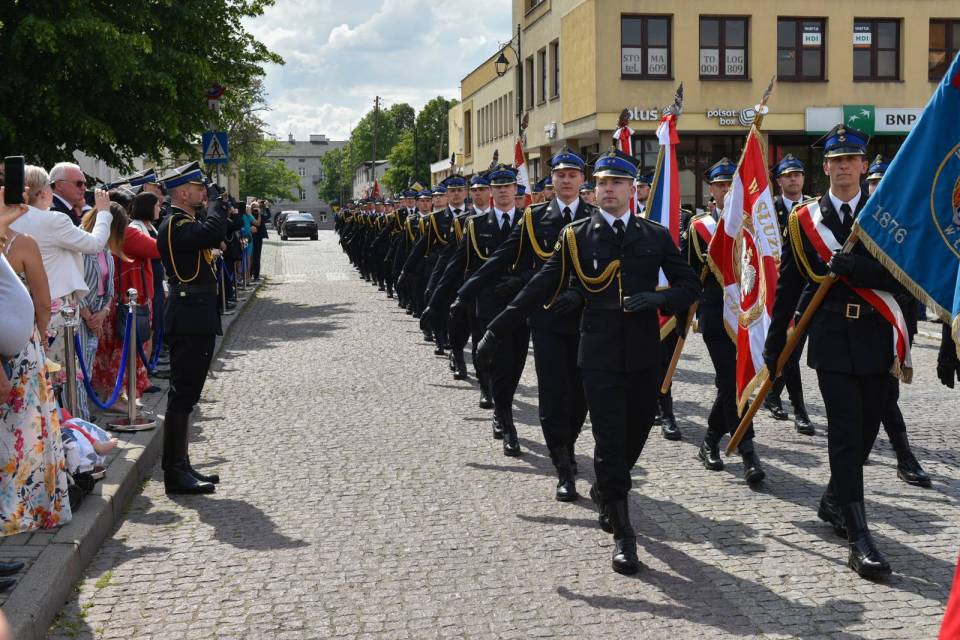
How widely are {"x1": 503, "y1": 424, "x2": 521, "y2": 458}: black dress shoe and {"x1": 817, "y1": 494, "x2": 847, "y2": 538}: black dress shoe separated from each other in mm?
2569

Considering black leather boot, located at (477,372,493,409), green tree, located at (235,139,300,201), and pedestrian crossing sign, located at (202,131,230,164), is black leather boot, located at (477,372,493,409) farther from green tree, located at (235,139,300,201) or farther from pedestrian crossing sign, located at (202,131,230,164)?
green tree, located at (235,139,300,201)

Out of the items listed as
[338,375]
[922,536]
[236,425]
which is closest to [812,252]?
[922,536]

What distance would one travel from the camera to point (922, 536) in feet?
20.1

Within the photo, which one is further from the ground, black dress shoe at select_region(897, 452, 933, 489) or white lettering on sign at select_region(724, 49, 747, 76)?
white lettering on sign at select_region(724, 49, 747, 76)

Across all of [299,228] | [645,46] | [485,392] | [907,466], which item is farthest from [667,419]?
[299,228]

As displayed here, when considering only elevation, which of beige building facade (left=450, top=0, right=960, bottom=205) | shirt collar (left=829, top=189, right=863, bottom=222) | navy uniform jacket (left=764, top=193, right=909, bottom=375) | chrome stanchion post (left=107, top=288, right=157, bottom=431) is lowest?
chrome stanchion post (left=107, top=288, right=157, bottom=431)

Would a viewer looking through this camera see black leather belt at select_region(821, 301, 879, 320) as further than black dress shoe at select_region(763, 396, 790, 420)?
No

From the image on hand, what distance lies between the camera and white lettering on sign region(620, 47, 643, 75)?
37406mm

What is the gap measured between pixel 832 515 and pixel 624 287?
1652 mm

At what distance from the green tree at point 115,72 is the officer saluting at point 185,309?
11.2 meters

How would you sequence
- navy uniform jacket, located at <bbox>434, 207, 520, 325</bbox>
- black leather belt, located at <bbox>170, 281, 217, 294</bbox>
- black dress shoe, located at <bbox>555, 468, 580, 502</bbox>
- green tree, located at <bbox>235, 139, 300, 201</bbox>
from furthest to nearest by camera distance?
1. green tree, located at <bbox>235, 139, 300, 201</bbox>
2. navy uniform jacket, located at <bbox>434, 207, 520, 325</bbox>
3. black leather belt, located at <bbox>170, 281, 217, 294</bbox>
4. black dress shoe, located at <bbox>555, 468, 580, 502</bbox>

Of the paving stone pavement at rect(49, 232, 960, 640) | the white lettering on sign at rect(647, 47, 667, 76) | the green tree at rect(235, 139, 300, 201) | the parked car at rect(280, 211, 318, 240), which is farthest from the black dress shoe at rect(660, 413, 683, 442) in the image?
the green tree at rect(235, 139, 300, 201)

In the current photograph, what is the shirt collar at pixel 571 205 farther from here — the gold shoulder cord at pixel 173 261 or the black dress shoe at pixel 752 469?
the gold shoulder cord at pixel 173 261

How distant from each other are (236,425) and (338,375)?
3.15m
